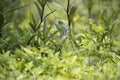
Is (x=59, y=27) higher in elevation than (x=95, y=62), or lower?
higher

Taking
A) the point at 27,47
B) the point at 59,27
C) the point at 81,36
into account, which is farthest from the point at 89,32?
the point at 27,47

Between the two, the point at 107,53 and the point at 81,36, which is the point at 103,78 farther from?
the point at 81,36

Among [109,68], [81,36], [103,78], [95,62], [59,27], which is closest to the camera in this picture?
[103,78]

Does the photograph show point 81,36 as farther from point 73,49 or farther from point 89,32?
point 73,49

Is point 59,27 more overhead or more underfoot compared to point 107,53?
more overhead

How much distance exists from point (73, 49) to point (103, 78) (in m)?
0.50

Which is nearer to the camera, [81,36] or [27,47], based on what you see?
[27,47]

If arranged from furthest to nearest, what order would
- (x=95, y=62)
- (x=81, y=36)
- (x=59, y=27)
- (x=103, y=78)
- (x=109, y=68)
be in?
(x=81, y=36), (x=59, y=27), (x=95, y=62), (x=109, y=68), (x=103, y=78)

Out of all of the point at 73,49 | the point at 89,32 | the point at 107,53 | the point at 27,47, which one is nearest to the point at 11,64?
the point at 27,47

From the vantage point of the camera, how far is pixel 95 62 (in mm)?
2395

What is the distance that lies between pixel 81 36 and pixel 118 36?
0.31m

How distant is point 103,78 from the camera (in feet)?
6.76

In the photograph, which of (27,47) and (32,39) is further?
(32,39)

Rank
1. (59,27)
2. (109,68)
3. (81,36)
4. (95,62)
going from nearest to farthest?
(109,68) → (95,62) → (59,27) → (81,36)
